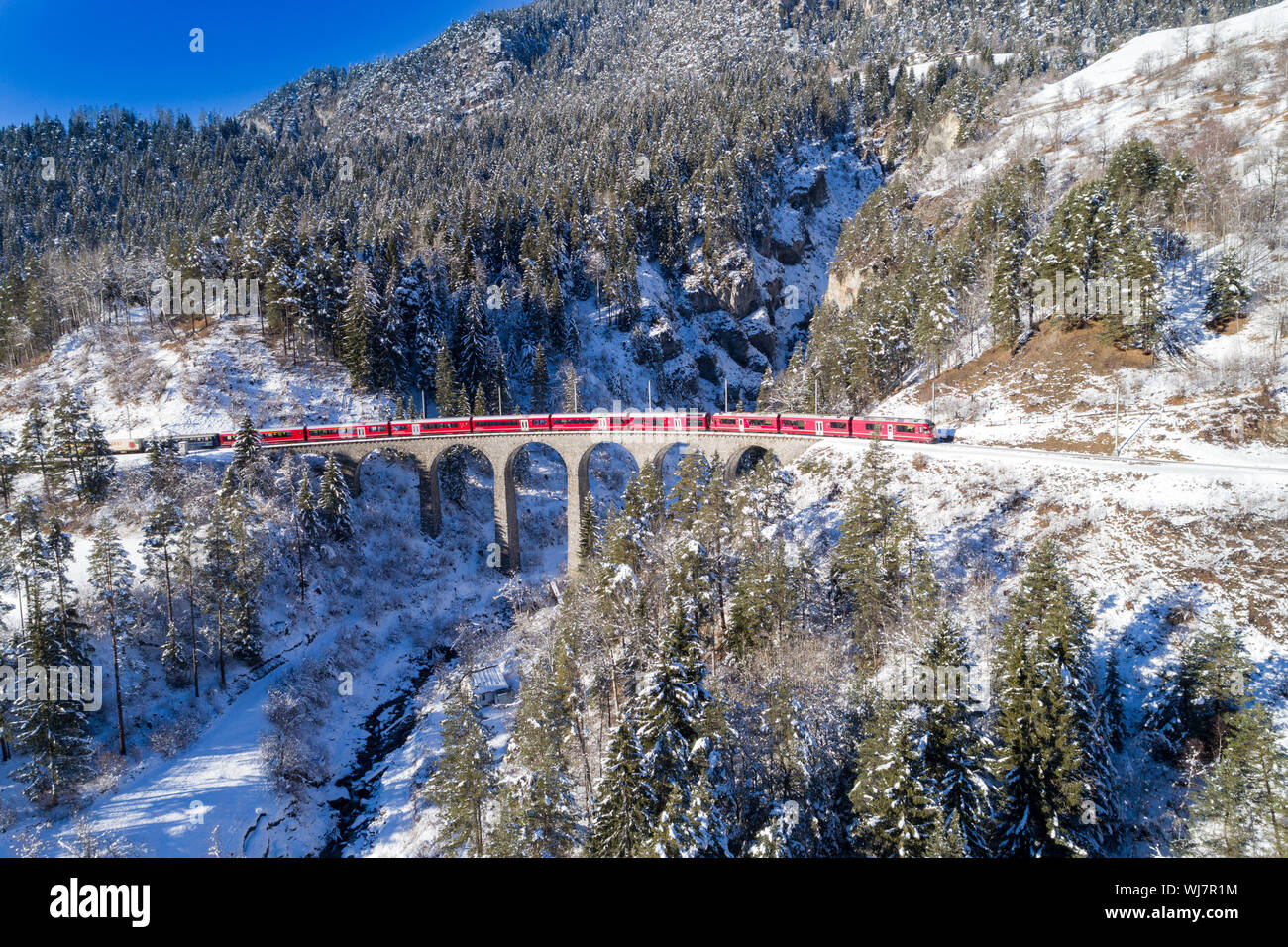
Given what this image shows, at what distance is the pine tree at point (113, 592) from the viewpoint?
114 feet

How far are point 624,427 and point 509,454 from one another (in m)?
11.6

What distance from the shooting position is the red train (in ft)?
162

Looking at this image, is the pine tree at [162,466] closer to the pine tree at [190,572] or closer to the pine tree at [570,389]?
the pine tree at [190,572]

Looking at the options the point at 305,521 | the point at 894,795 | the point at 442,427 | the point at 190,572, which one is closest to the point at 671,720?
the point at 894,795

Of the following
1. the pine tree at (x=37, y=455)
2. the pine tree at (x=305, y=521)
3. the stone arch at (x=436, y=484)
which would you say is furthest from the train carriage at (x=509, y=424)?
the pine tree at (x=37, y=455)

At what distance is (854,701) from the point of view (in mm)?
27312

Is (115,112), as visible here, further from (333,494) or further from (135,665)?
(135,665)

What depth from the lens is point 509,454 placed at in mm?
59062

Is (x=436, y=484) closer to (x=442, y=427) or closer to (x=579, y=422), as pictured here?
(x=442, y=427)

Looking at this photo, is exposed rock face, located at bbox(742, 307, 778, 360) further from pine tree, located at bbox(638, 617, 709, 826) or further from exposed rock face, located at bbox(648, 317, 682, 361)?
pine tree, located at bbox(638, 617, 709, 826)

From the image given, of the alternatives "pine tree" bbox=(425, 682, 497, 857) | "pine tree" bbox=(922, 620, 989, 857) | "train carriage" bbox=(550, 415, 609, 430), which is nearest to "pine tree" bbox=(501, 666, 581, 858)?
"pine tree" bbox=(425, 682, 497, 857)

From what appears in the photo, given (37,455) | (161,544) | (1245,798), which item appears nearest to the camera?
(1245,798)

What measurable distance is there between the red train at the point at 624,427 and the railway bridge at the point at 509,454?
1.69ft
